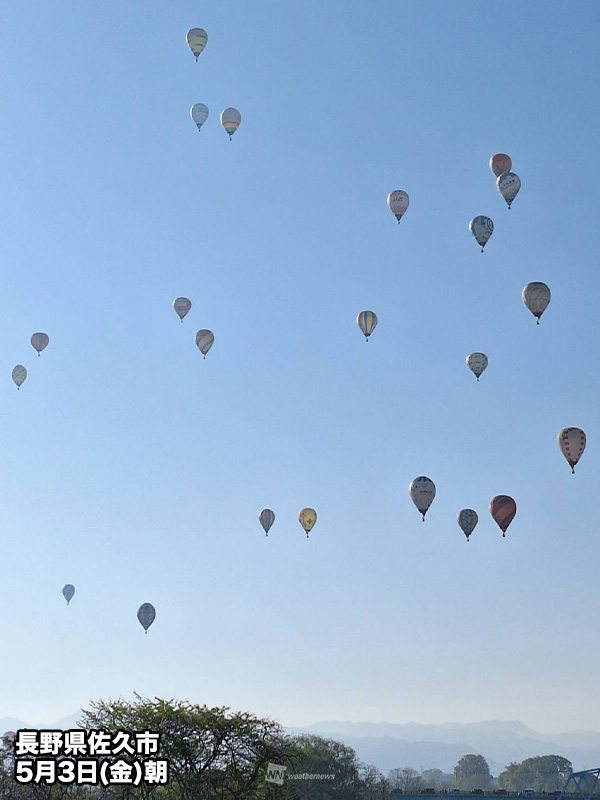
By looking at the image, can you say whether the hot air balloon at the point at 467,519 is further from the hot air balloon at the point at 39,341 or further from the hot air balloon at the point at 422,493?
the hot air balloon at the point at 39,341

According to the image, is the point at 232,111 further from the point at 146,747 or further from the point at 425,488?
the point at 146,747

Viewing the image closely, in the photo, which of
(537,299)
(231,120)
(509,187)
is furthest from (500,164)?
(231,120)

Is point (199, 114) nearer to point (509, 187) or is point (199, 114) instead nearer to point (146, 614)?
point (509, 187)

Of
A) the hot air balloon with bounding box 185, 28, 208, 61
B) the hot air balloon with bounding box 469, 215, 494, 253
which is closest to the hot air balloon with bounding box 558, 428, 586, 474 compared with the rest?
the hot air balloon with bounding box 469, 215, 494, 253

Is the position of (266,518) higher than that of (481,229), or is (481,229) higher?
(481,229)

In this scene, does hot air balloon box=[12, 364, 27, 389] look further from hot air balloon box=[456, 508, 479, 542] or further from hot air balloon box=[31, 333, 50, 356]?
hot air balloon box=[456, 508, 479, 542]

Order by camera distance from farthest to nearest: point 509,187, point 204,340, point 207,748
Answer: point 204,340 < point 509,187 < point 207,748

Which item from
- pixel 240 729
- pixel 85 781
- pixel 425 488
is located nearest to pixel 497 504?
pixel 425 488
